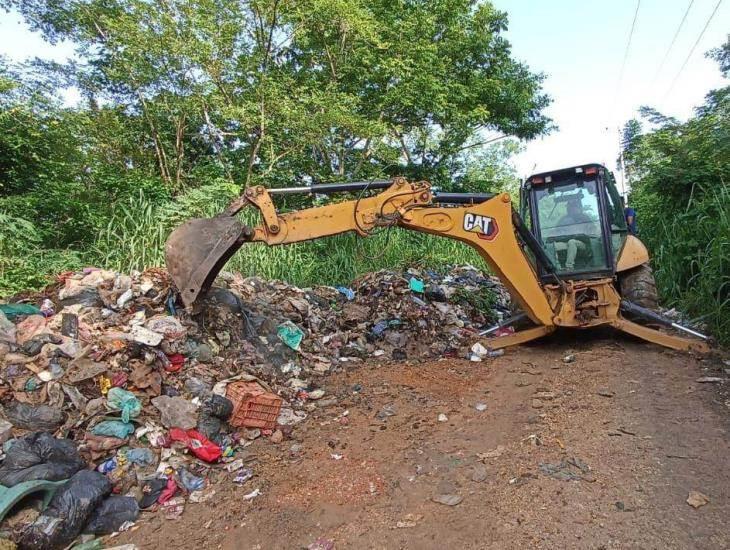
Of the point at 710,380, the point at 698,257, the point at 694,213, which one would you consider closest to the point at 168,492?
the point at 710,380

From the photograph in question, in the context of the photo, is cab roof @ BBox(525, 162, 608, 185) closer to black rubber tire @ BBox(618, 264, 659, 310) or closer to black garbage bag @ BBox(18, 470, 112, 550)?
black rubber tire @ BBox(618, 264, 659, 310)

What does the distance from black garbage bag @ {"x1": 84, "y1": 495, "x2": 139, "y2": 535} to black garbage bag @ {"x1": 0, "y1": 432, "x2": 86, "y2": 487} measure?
0.32 m

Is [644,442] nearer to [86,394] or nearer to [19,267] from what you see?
[86,394]

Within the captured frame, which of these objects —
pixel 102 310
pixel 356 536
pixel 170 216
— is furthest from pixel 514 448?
pixel 170 216

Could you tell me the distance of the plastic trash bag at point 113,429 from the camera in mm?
3275

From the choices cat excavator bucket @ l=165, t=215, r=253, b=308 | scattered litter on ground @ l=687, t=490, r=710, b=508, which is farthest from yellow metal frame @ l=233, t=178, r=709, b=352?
scattered litter on ground @ l=687, t=490, r=710, b=508

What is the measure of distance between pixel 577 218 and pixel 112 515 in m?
5.13

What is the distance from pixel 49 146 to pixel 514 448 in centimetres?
754

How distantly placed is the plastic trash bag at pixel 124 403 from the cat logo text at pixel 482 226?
3237mm

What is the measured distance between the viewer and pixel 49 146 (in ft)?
23.3

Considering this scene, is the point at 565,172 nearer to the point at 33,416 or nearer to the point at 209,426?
the point at 209,426

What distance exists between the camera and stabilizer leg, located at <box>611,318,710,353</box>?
15.4ft

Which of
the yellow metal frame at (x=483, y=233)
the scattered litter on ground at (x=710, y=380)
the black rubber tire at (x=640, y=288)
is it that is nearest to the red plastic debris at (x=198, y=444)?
the yellow metal frame at (x=483, y=233)

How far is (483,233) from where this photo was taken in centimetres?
472
